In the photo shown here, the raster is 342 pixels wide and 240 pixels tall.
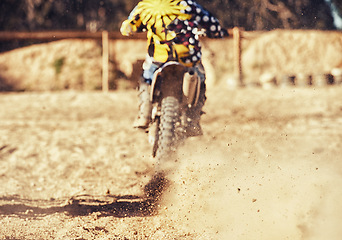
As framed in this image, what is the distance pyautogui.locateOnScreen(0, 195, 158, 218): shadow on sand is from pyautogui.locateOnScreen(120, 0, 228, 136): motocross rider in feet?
2.87

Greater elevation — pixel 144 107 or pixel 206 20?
pixel 206 20

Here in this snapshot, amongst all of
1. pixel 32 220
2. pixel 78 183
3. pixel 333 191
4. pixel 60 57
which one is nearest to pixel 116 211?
pixel 32 220

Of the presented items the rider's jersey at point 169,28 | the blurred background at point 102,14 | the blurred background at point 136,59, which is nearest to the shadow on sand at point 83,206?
the rider's jersey at point 169,28

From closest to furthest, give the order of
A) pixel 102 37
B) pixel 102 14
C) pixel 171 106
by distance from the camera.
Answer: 1. pixel 171 106
2. pixel 102 37
3. pixel 102 14

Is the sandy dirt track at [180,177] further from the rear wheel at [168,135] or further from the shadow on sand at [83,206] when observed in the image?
the rear wheel at [168,135]

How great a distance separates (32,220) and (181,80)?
1917 millimetres

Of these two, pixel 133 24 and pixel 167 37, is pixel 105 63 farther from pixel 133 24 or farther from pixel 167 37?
pixel 167 37

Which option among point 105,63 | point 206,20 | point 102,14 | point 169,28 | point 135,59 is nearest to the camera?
point 169,28

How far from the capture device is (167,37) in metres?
4.46

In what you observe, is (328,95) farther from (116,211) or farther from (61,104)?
(116,211)

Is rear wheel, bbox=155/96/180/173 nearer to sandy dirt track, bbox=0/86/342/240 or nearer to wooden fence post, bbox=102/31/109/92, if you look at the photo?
sandy dirt track, bbox=0/86/342/240

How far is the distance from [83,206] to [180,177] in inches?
36.5

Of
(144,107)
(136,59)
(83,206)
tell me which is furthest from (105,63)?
(83,206)

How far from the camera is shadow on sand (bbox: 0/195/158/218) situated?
3.84 meters
